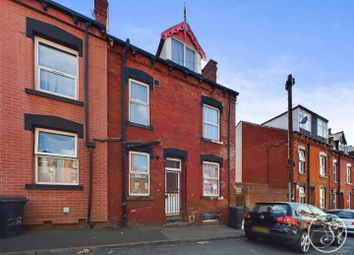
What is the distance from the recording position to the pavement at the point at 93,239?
269 inches

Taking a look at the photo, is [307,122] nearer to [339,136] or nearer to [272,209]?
[339,136]

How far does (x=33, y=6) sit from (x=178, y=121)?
6873mm

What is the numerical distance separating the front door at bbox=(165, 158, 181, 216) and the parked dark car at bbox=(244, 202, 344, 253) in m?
3.49

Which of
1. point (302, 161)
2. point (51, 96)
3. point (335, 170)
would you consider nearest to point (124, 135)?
point (51, 96)

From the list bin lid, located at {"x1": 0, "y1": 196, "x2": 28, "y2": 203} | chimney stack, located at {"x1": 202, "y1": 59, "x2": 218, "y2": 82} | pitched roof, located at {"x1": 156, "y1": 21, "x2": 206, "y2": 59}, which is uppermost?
pitched roof, located at {"x1": 156, "y1": 21, "x2": 206, "y2": 59}

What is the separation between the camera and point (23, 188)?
8.13 m

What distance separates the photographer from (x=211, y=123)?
14.8 meters

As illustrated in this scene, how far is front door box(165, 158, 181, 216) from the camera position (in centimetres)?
1252

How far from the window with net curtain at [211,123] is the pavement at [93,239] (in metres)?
4.98

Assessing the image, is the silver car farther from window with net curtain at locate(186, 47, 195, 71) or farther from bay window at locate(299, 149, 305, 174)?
window with net curtain at locate(186, 47, 195, 71)

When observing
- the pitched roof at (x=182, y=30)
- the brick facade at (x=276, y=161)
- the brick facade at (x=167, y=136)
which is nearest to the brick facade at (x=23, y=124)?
the brick facade at (x=167, y=136)

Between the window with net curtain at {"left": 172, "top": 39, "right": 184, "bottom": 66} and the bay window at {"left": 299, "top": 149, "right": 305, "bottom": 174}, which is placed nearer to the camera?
the window with net curtain at {"left": 172, "top": 39, "right": 184, "bottom": 66}

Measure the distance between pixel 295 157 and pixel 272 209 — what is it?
14718mm

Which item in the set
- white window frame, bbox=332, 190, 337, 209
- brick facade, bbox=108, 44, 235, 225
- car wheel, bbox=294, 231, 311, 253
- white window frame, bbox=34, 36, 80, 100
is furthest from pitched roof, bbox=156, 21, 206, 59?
white window frame, bbox=332, 190, 337, 209
